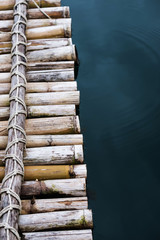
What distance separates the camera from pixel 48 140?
11.6 feet

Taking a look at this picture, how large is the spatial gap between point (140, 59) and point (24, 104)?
3.08m

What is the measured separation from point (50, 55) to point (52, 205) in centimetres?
236

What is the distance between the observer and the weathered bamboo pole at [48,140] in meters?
3.51

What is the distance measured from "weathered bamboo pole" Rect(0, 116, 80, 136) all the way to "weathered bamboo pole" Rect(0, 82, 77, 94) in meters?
0.55

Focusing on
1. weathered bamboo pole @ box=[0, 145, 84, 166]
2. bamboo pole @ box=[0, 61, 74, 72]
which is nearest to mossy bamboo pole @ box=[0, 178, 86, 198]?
weathered bamboo pole @ box=[0, 145, 84, 166]

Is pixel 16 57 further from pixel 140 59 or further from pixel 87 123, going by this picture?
pixel 140 59

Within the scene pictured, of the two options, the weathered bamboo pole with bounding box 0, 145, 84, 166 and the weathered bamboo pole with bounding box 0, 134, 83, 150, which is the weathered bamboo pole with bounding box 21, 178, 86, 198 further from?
the weathered bamboo pole with bounding box 0, 134, 83, 150

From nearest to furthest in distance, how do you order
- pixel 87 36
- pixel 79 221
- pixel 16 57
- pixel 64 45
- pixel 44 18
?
pixel 79 221
pixel 16 57
pixel 64 45
pixel 44 18
pixel 87 36

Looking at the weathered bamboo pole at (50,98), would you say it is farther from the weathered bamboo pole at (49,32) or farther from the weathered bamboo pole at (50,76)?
the weathered bamboo pole at (49,32)

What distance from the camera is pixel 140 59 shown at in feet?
19.2

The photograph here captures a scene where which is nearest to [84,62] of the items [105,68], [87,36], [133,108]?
[105,68]

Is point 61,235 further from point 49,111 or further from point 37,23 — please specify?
point 37,23

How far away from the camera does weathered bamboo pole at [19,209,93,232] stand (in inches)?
114

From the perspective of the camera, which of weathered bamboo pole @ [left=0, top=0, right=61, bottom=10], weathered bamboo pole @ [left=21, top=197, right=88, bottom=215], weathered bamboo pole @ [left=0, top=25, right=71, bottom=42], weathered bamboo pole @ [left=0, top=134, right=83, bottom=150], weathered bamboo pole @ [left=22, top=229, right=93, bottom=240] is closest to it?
weathered bamboo pole @ [left=22, top=229, right=93, bottom=240]
